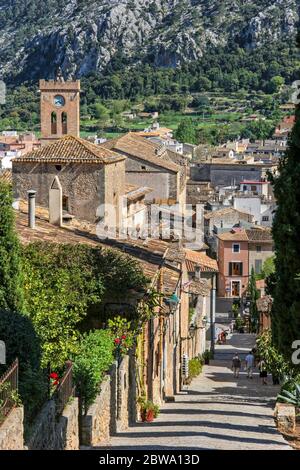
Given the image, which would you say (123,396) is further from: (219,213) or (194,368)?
(219,213)

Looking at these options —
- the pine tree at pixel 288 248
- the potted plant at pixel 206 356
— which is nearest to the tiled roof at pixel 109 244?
the pine tree at pixel 288 248

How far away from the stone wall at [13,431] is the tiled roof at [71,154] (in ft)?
81.9

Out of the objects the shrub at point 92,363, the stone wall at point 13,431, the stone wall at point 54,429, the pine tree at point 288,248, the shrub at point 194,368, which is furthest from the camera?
the shrub at point 194,368

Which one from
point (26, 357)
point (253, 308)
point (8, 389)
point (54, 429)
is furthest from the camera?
point (253, 308)

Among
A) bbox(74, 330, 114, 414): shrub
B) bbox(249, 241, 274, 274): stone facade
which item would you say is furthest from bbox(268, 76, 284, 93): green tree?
bbox(74, 330, 114, 414): shrub

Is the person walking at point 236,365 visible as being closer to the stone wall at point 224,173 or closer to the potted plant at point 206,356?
the potted plant at point 206,356

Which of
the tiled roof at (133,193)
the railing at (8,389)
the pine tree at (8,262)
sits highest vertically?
the pine tree at (8,262)

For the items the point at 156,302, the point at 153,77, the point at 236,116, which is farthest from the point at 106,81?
the point at 156,302

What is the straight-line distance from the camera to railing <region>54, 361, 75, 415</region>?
12.2 meters

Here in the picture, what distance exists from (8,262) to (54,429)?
10.1 ft

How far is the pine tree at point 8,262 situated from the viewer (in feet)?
45.6

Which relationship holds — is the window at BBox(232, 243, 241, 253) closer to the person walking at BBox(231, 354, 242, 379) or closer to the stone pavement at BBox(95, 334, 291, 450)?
the person walking at BBox(231, 354, 242, 379)

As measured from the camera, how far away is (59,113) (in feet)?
202

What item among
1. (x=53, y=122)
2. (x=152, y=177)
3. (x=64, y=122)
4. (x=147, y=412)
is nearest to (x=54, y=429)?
(x=147, y=412)
